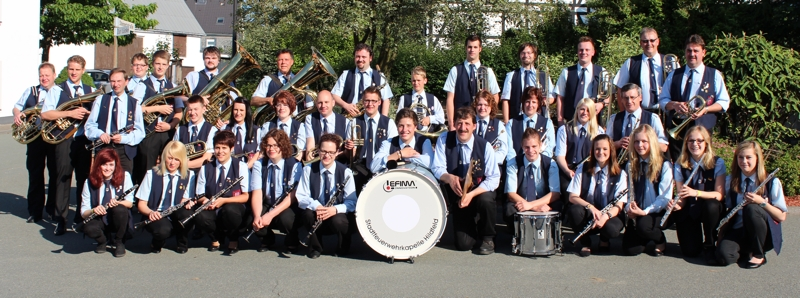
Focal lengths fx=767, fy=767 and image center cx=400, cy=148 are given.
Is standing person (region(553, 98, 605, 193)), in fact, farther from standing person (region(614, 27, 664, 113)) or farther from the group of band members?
standing person (region(614, 27, 664, 113))

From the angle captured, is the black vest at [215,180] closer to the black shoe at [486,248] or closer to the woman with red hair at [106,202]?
the woman with red hair at [106,202]

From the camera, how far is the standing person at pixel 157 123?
7.70 meters

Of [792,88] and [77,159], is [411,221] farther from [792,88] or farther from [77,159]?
[792,88]

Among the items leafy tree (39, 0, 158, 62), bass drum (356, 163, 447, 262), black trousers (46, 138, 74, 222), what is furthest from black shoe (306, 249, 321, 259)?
leafy tree (39, 0, 158, 62)

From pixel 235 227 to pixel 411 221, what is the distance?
156 centimetres

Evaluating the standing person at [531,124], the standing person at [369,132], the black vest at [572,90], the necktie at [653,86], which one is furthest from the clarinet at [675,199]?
the standing person at [369,132]

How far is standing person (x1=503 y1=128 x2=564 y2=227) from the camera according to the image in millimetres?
6477

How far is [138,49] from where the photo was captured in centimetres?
5631

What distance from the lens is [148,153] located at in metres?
7.68

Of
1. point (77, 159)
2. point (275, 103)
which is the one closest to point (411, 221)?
point (275, 103)

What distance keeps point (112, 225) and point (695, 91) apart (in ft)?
17.2

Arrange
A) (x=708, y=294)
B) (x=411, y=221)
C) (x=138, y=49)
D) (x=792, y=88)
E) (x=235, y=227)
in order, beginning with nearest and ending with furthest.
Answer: (x=708, y=294) → (x=411, y=221) → (x=235, y=227) → (x=792, y=88) → (x=138, y=49)

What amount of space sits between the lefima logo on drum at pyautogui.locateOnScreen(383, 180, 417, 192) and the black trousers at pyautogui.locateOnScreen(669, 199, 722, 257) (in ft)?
7.23

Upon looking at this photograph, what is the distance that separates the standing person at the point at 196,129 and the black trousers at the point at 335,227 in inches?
57.5
